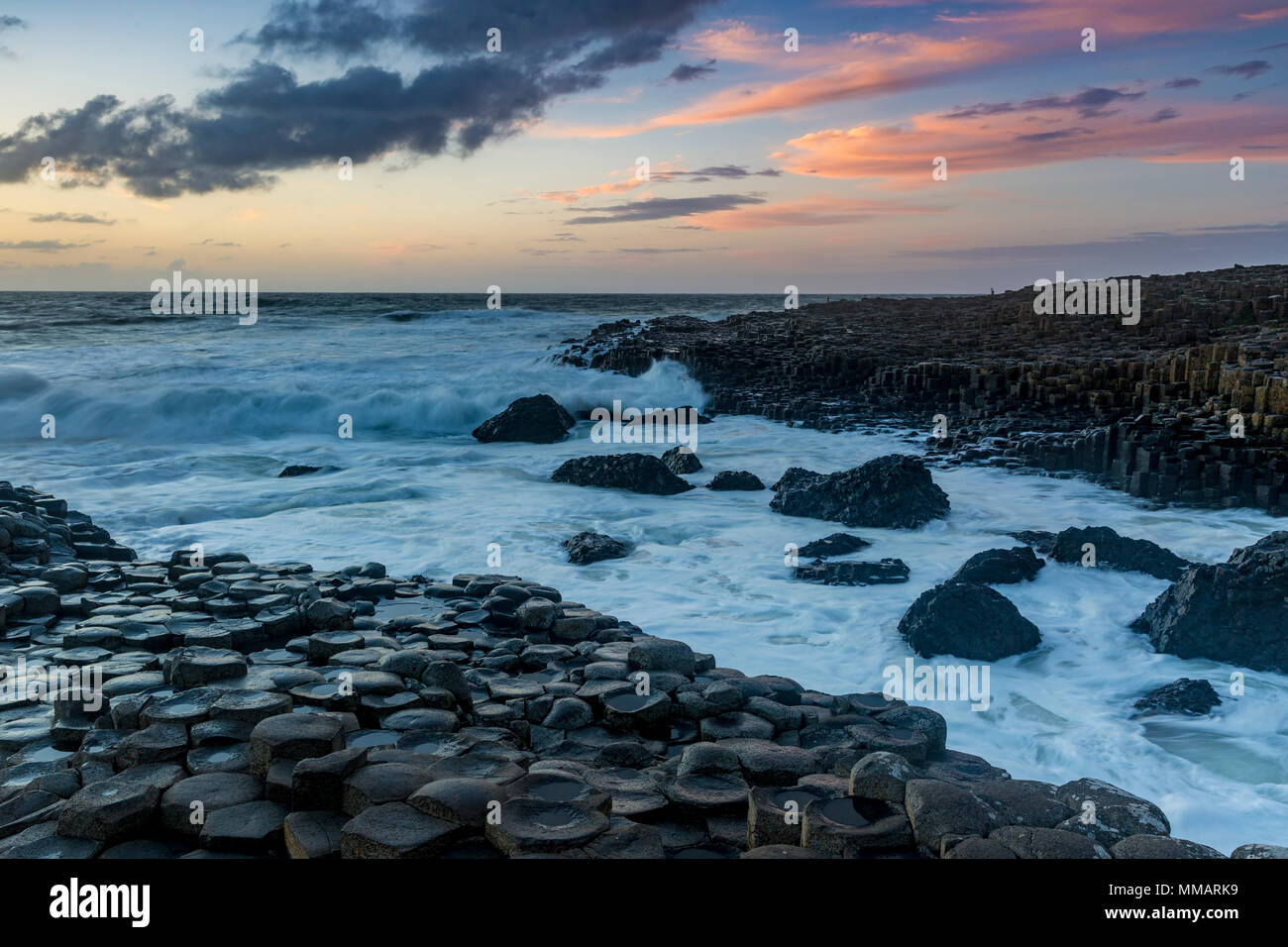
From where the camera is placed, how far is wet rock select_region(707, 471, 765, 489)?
12516 millimetres

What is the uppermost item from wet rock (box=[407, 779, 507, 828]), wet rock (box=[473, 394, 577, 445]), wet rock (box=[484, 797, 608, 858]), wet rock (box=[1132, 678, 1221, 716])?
wet rock (box=[473, 394, 577, 445])

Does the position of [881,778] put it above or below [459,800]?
below

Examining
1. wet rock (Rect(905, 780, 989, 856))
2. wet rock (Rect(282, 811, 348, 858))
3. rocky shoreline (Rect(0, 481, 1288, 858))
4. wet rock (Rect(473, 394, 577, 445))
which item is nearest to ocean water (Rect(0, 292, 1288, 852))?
wet rock (Rect(473, 394, 577, 445))

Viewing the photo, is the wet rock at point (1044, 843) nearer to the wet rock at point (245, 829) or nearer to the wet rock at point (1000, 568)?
the wet rock at point (245, 829)

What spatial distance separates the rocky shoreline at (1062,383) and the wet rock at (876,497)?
11.7 feet

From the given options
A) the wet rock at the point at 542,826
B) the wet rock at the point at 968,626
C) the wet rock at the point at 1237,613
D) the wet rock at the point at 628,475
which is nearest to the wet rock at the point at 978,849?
the wet rock at the point at 542,826

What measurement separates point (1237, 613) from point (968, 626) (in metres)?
2.00

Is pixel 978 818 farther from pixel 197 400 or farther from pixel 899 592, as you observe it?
pixel 197 400

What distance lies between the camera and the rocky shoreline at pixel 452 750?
10.5 feet

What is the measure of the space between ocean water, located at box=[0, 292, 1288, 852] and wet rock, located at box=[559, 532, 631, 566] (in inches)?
6.6

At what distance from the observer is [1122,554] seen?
820 cm

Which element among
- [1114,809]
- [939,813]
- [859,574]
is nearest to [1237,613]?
[859,574]

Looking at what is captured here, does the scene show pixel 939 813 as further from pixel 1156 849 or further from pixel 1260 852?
pixel 1260 852

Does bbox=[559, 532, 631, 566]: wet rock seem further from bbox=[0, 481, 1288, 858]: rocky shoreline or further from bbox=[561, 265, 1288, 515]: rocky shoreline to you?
bbox=[561, 265, 1288, 515]: rocky shoreline
